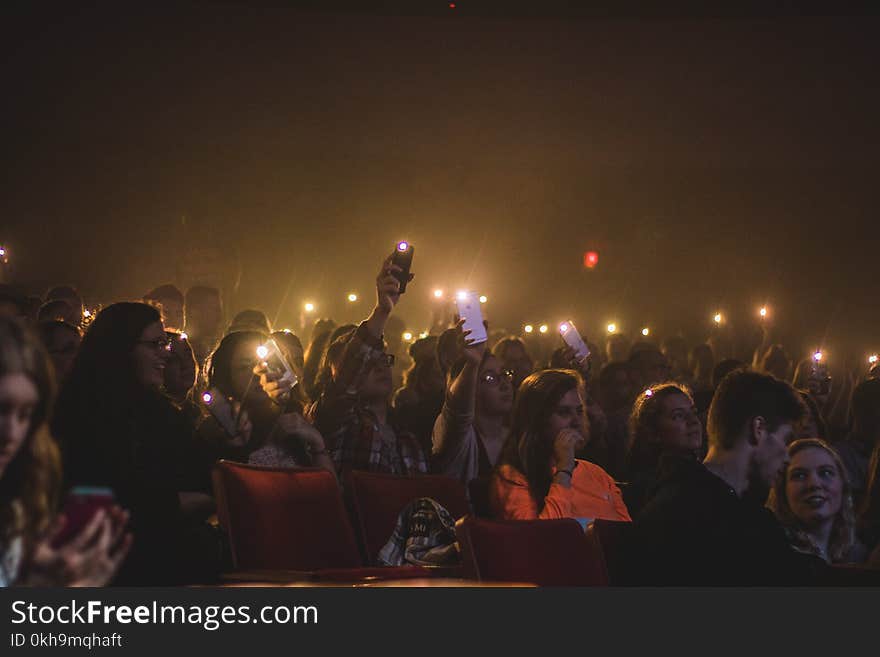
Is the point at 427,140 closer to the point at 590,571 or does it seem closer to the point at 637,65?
the point at 637,65

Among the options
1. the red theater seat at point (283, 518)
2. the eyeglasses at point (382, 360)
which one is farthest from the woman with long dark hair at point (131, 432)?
the eyeglasses at point (382, 360)

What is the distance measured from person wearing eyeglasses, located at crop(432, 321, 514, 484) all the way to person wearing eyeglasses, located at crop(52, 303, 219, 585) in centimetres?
171

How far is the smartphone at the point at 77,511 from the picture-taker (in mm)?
1816

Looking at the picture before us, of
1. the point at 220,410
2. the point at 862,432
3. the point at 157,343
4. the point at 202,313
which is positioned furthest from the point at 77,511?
the point at 862,432

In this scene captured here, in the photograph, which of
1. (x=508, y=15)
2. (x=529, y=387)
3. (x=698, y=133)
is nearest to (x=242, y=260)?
(x=508, y=15)

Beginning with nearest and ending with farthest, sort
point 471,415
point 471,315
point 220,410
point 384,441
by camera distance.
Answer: point 220,410, point 384,441, point 471,415, point 471,315

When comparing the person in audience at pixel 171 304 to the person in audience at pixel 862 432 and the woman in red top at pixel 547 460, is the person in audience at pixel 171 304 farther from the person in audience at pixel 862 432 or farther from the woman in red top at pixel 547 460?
the person in audience at pixel 862 432

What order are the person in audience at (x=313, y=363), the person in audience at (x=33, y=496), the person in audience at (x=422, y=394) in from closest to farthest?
the person in audience at (x=33, y=496)
the person in audience at (x=313, y=363)
the person in audience at (x=422, y=394)

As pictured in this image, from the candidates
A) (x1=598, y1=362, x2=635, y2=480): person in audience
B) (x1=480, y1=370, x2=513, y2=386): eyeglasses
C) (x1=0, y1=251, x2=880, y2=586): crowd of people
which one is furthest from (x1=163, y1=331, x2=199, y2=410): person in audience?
(x1=598, y1=362, x2=635, y2=480): person in audience

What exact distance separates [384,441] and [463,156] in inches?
390

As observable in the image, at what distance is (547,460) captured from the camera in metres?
4.54

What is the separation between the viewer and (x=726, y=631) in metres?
2.88

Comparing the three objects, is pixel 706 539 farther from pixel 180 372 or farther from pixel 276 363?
pixel 180 372

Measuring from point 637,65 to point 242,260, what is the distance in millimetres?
5578
